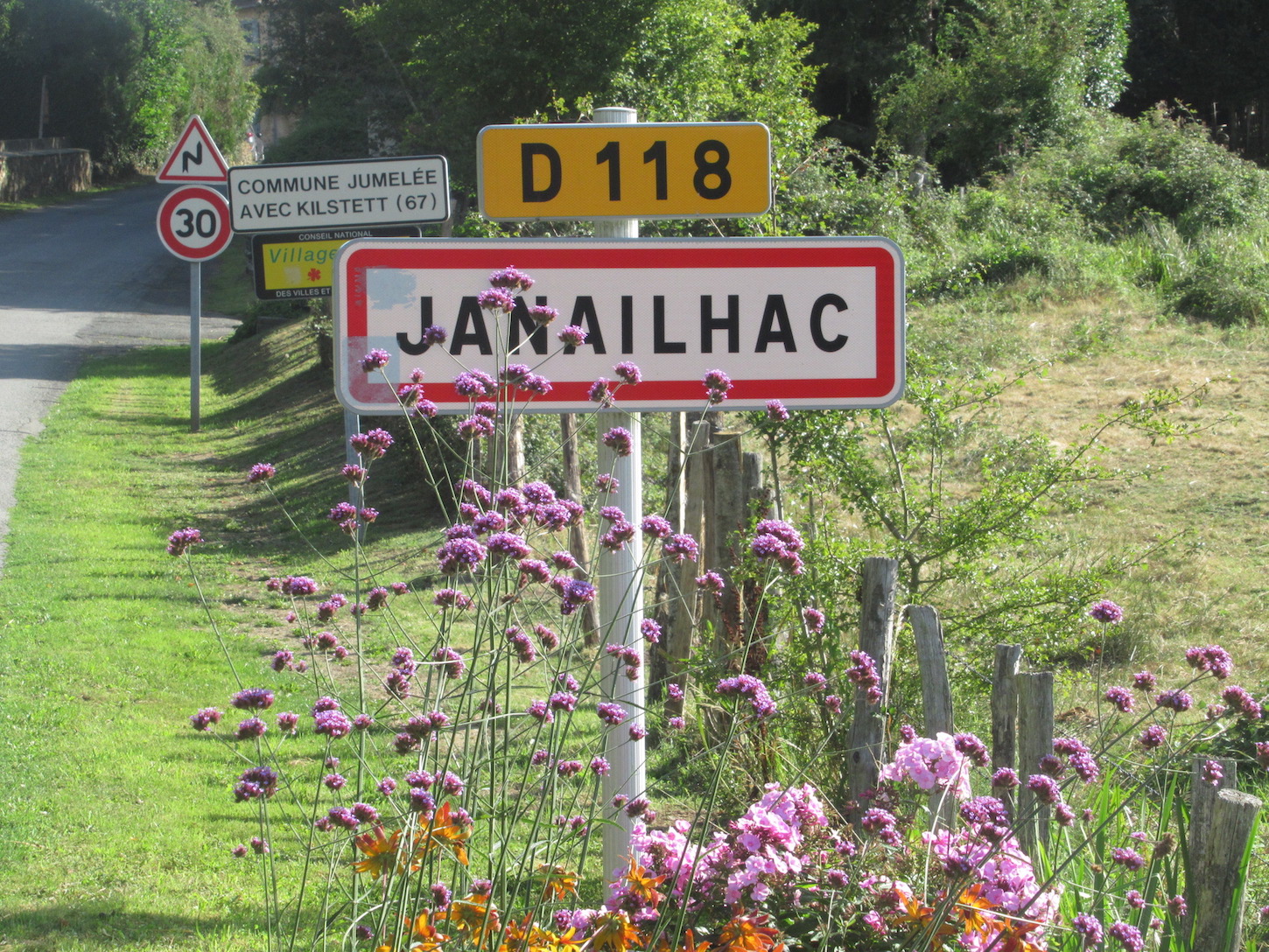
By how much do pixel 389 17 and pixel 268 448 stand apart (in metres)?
14.8

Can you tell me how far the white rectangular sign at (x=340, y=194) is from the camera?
273 inches

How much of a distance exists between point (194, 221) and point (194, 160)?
0.55 meters

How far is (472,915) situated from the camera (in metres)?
2.13

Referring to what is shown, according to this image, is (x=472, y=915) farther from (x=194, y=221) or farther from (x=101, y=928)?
(x=194, y=221)

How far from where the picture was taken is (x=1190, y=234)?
18516mm

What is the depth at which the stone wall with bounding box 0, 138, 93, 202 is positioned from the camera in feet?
145

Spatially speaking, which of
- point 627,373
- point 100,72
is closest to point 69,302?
point 627,373

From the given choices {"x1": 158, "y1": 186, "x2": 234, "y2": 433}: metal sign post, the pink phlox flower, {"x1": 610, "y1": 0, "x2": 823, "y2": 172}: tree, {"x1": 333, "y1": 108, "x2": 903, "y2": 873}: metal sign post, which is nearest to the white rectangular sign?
{"x1": 610, "y1": 0, "x2": 823, "y2": 172}: tree

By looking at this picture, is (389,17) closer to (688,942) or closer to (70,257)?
(70,257)

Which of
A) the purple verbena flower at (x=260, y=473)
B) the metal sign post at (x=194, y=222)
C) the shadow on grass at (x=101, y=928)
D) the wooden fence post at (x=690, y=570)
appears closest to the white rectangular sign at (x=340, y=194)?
the wooden fence post at (x=690, y=570)

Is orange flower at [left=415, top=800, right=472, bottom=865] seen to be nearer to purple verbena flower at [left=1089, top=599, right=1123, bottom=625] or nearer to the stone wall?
purple verbena flower at [left=1089, top=599, right=1123, bottom=625]

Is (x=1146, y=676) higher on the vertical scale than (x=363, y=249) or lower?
lower

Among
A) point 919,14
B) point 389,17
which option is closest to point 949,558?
point 389,17

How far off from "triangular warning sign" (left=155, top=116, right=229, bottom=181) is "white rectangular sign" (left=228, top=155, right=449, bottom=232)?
163 inches
